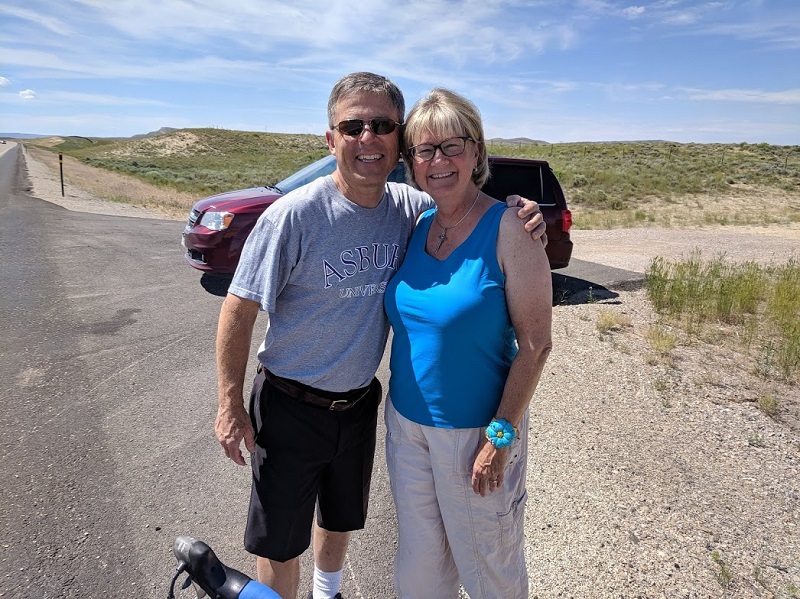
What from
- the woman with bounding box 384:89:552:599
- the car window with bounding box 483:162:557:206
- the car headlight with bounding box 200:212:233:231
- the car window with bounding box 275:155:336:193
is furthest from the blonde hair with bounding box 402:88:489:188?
the car window with bounding box 483:162:557:206

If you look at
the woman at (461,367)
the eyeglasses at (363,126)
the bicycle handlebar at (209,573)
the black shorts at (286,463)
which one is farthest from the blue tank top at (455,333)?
the bicycle handlebar at (209,573)

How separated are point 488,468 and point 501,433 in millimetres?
129

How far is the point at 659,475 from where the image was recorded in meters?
3.26

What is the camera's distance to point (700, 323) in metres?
6.17

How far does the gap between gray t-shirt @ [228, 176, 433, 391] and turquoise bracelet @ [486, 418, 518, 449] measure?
1.75 ft

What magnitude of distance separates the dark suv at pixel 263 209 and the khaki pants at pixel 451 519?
508cm

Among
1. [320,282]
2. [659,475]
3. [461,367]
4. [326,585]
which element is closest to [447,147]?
[320,282]

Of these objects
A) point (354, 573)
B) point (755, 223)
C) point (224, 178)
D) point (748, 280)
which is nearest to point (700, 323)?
point (748, 280)

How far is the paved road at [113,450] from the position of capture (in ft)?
8.06

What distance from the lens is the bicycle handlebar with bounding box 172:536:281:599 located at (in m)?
1.17

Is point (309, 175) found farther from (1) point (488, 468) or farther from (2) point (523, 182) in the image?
(1) point (488, 468)

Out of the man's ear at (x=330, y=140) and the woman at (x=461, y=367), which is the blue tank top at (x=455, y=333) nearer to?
the woman at (x=461, y=367)

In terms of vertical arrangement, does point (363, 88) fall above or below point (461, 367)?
above

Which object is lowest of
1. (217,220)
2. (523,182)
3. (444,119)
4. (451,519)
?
(451,519)
